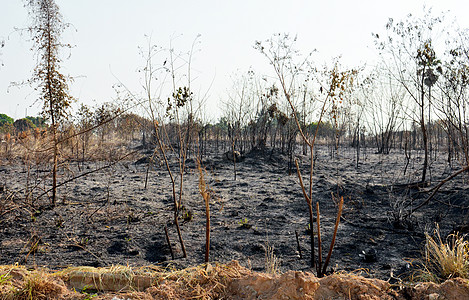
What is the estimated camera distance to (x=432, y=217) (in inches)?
234

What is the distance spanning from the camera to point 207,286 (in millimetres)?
2902

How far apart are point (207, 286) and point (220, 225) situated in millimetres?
2567

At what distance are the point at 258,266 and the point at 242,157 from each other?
345 inches

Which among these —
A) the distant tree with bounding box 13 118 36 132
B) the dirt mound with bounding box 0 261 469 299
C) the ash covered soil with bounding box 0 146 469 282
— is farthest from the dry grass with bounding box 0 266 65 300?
the distant tree with bounding box 13 118 36 132

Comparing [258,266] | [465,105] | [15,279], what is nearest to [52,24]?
[15,279]

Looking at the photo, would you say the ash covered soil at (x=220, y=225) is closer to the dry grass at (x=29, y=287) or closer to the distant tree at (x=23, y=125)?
the dry grass at (x=29, y=287)

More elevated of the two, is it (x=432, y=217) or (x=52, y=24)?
(x=52, y=24)

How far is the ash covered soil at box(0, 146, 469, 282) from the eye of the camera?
13.6ft

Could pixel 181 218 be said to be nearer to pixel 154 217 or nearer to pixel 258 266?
pixel 154 217

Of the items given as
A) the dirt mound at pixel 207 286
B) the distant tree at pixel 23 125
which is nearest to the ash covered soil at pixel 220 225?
the dirt mound at pixel 207 286

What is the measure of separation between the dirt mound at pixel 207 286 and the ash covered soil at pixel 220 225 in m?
0.23

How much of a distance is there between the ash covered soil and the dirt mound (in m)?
0.23

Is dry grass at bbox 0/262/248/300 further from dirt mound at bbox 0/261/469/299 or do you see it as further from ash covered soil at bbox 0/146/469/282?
ash covered soil at bbox 0/146/469/282

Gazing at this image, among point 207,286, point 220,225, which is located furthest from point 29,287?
point 220,225
